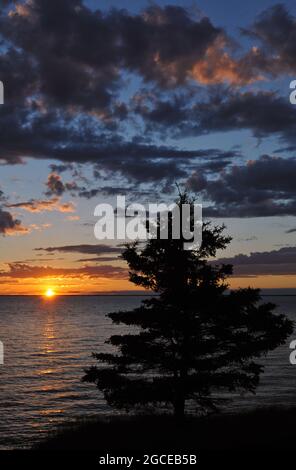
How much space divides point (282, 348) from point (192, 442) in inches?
2890

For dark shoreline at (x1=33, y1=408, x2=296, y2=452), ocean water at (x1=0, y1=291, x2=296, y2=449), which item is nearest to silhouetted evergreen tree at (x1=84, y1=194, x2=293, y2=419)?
dark shoreline at (x1=33, y1=408, x2=296, y2=452)

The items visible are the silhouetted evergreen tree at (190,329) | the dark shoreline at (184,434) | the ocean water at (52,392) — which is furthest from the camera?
the ocean water at (52,392)

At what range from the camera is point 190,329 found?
78.7 ft

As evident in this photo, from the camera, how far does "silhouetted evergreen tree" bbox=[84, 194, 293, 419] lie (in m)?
24.0

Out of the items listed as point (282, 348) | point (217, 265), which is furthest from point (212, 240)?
point (282, 348)

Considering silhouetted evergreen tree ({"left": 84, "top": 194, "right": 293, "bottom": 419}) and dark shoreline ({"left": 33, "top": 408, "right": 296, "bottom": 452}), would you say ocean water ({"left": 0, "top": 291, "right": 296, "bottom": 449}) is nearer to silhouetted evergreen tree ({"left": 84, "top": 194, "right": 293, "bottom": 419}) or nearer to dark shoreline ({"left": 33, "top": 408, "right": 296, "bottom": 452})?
dark shoreline ({"left": 33, "top": 408, "right": 296, "bottom": 452})

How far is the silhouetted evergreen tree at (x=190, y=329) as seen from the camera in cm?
2402

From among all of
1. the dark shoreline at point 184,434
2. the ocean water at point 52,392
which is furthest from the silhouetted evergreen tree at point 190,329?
the ocean water at point 52,392

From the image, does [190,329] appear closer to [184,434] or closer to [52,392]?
[184,434]

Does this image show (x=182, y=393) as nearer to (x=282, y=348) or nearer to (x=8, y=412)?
(x=8, y=412)

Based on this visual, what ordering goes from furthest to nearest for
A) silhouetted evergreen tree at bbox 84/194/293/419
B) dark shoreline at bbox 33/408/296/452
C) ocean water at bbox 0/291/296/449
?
1. ocean water at bbox 0/291/296/449
2. silhouetted evergreen tree at bbox 84/194/293/419
3. dark shoreline at bbox 33/408/296/452

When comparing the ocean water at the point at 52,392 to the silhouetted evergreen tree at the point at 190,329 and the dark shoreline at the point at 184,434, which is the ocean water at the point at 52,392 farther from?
the silhouetted evergreen tree at the point at 190,329

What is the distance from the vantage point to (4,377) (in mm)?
59750
